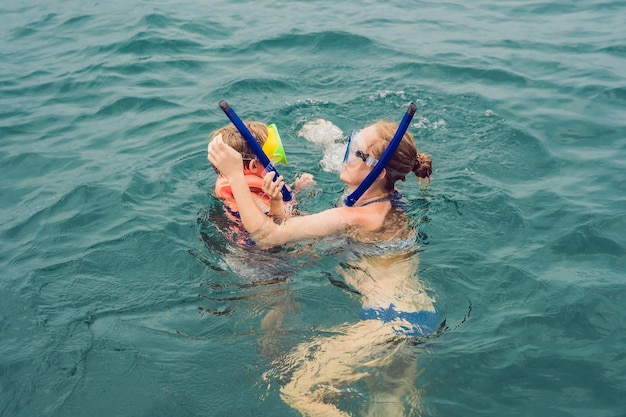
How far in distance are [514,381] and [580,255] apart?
1.63 m

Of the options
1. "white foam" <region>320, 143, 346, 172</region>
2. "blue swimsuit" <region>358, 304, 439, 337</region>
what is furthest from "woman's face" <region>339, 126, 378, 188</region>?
"white foam" <region>320, 143, 346, 172</region>

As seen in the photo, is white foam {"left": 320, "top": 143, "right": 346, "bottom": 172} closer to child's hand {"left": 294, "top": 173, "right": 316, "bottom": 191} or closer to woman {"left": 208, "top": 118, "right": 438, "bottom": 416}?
child's hand {"left": 294, "top": 173, "right": 316, "bottom": 191}

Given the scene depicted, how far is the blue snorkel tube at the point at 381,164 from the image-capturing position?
4070 millimetres

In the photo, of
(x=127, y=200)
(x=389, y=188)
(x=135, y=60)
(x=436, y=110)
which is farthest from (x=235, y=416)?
(x=135, y=60)

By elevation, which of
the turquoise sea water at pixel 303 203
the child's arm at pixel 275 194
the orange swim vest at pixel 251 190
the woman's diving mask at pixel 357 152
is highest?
the woman's diving mask at pixel 357 152

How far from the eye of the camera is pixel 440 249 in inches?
195

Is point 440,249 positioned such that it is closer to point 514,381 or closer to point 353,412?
point 514,381

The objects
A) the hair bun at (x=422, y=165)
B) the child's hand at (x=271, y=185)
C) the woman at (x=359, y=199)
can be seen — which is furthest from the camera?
the hair bun at (x=422, y=165)

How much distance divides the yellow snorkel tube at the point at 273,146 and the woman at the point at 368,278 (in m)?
0.37

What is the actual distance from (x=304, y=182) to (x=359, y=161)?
1287mm

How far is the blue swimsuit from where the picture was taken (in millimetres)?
4141

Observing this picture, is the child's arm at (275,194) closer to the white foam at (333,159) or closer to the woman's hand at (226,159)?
the woman's hand at (226,159)

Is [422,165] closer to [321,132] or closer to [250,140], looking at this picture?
[250,140]

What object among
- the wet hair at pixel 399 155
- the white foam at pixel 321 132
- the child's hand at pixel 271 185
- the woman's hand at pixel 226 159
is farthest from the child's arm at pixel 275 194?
the white foam at pixel 321 132
